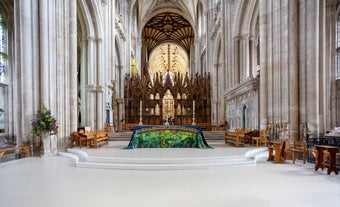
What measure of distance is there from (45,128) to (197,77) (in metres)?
15.5

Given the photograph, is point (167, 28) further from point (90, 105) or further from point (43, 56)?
point (43, 56)

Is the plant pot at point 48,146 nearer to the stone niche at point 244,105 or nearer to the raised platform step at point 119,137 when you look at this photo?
the raised platform step at point 119,137

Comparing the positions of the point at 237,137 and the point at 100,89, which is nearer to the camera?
the point at 237,137

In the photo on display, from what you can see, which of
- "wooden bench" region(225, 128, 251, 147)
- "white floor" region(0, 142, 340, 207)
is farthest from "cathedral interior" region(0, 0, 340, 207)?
"wooden bench" region(225, 128, 251, 147)

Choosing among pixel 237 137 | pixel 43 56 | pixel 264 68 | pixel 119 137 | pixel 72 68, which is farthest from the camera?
pixel 119 137

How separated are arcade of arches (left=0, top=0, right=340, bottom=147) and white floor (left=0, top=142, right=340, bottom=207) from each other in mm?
3886

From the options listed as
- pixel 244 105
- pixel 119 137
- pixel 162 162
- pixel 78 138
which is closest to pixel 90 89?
pixel 119 137

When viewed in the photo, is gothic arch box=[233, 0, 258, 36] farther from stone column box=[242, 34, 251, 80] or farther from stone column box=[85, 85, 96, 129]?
stone column box=[85, 85, 96, 129]

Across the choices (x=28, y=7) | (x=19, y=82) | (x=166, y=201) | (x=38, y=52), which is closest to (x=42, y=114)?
(x=19, y=82)

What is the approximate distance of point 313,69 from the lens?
948 cm

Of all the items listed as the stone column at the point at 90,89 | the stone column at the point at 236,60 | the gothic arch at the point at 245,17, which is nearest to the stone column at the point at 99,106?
the stone column at the point at 90,89

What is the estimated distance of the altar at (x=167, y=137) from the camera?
32.6ft

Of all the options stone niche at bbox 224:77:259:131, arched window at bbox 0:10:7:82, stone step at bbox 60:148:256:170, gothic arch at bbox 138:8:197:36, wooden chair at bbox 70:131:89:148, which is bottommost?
stone step at bbox 60:148:256:170

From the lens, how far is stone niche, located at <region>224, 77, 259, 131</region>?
1301cm
